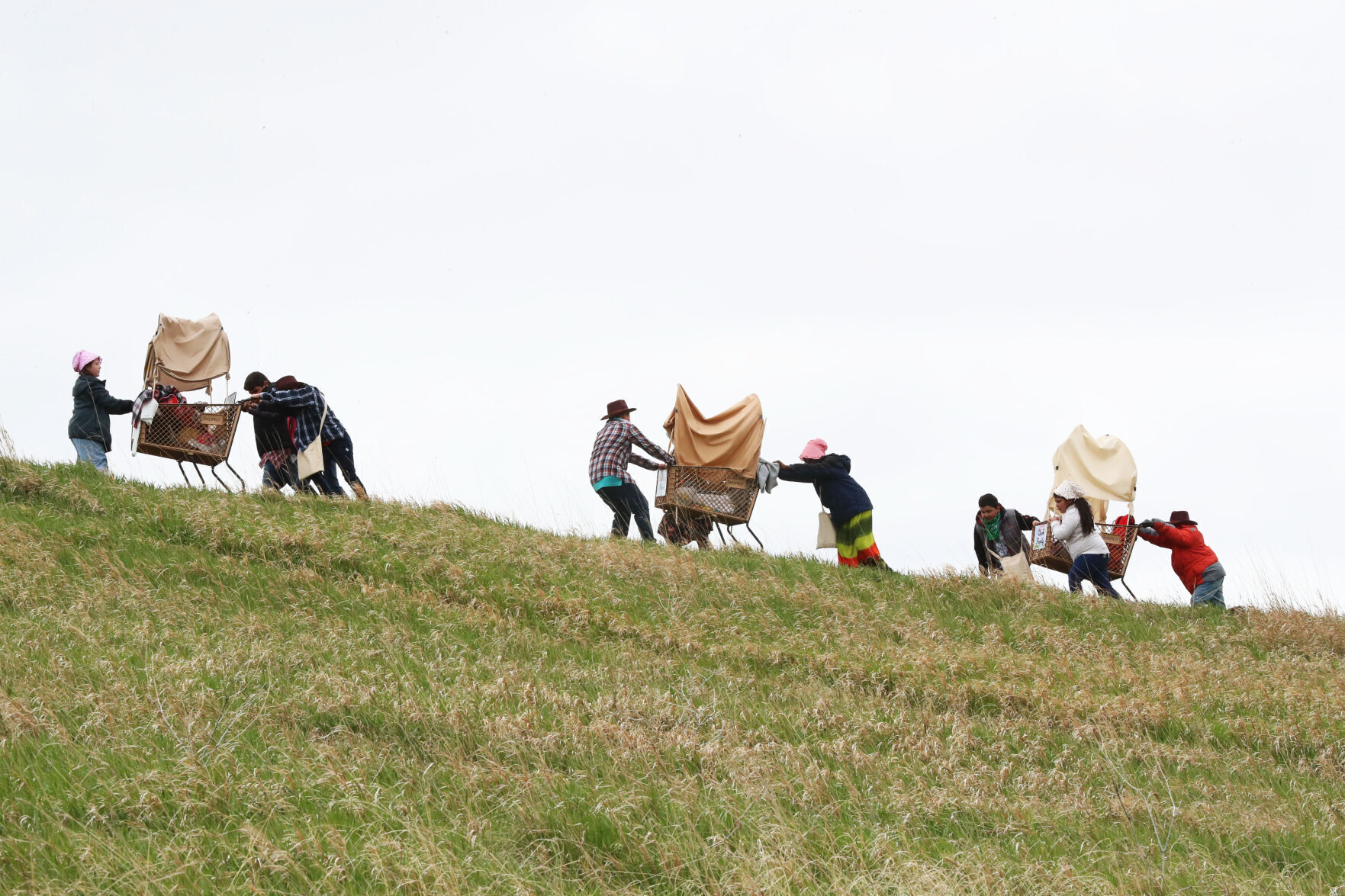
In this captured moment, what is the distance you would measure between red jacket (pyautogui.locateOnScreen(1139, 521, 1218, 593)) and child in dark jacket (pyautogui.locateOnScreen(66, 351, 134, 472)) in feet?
44.2

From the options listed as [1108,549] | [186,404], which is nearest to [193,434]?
[186,404]

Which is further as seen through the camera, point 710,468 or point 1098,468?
point 1098,468

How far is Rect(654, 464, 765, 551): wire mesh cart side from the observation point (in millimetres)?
15297

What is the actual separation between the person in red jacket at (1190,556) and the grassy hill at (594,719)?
4.96ft

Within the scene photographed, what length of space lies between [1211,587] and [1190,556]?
1.56 feet

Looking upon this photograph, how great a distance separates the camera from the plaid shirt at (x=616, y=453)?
1570cm

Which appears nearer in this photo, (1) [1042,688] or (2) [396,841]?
(2) [396,841]

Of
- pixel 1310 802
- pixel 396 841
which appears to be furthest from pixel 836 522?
pixel 396 841

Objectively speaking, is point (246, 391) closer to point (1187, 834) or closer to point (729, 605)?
point (729, 605)

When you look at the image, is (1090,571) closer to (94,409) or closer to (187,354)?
(187,354)

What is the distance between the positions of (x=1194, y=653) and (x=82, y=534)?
36.0 ft

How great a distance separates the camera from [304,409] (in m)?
15.3

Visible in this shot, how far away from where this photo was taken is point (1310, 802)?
758 centimetres

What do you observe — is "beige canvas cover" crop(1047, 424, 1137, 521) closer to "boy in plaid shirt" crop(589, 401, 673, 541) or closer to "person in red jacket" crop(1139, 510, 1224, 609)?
"person in red jacket" crop(1139, 510, 1224, 609)
